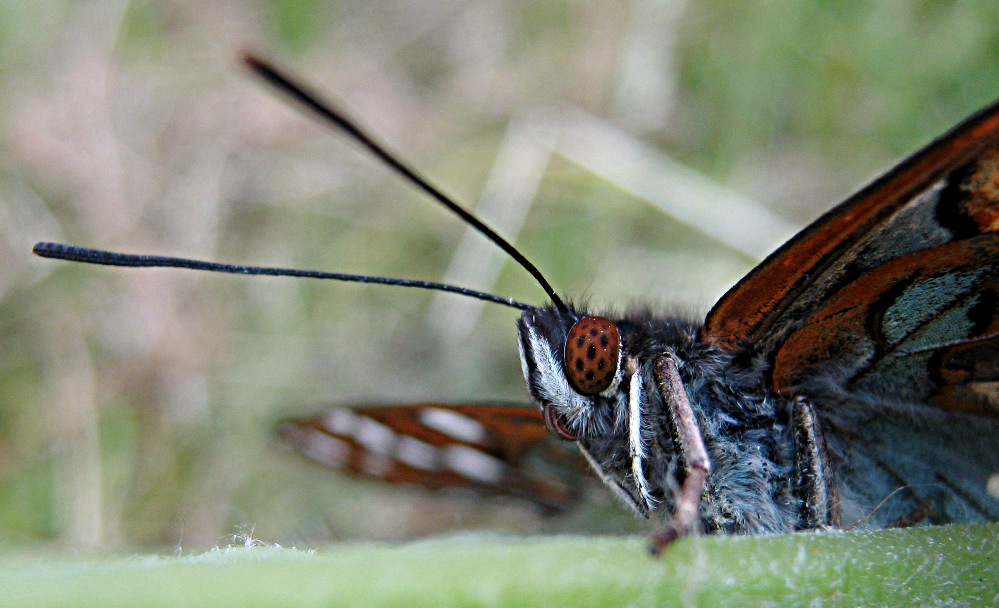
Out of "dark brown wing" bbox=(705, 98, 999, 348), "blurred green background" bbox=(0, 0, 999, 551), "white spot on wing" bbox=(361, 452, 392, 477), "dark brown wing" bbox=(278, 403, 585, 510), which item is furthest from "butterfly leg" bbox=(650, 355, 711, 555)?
"blurred green background" bbox=(0, 0, 999, 551)

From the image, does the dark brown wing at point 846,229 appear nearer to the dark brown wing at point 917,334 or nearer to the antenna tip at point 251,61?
the dark brown wing at point 917,334

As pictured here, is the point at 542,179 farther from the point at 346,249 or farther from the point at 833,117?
the point at 833,117

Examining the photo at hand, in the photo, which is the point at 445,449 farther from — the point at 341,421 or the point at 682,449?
the point at 682,449

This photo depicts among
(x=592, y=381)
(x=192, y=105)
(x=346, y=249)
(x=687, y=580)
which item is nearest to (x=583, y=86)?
(x=346, y=249)

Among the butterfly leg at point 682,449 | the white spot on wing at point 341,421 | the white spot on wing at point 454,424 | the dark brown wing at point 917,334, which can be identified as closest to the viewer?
the butterfly leg at point 682,449

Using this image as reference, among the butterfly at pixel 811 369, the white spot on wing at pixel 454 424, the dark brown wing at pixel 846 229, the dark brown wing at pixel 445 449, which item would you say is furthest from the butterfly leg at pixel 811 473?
the white spot on wing at pixel 454 424

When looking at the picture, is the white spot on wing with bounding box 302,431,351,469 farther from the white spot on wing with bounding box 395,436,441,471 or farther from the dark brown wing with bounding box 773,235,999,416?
the dark brown wing with bounding box 773,235,999,416
